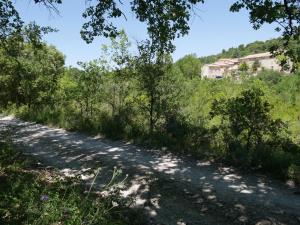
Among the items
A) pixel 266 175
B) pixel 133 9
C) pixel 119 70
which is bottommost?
pixel 266 175

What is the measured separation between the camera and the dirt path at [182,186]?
19.0 ft

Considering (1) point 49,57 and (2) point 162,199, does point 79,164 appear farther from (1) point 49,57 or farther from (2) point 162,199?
(1) point 49,57

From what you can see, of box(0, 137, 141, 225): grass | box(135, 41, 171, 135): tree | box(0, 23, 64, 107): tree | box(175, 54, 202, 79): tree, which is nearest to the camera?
box(0, 137, 141, 225): grass

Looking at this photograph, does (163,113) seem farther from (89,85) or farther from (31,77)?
(31,77)

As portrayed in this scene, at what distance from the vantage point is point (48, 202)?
4.25 metres

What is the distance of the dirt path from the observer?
580 cm

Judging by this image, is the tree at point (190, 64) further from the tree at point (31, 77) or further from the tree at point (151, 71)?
the tree at point (151, 71)

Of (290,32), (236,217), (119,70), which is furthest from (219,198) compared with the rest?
(119,70)

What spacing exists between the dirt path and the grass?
651 mm

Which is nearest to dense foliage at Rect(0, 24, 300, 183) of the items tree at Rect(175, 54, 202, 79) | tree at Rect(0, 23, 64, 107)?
tree at Rect(0, 23, 64, 107)

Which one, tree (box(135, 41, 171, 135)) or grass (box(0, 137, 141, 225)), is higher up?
tree (box(135, 41, 171, 135))

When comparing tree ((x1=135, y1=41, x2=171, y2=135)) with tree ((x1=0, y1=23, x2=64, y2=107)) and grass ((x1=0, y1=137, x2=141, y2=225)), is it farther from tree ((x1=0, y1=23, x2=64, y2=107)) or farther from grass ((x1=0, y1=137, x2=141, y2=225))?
tree ((x1=0, y1=23, x2=64, y2=107))

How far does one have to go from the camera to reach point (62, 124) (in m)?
15.8

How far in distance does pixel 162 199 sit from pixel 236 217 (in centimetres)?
141
